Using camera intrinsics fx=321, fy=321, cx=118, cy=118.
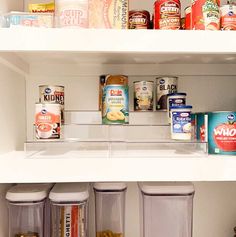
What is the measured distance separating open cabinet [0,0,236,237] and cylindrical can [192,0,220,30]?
0.06 meters

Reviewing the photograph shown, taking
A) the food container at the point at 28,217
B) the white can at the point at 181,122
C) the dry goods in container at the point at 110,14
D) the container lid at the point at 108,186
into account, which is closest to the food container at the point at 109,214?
the container lid at the point at 108,186

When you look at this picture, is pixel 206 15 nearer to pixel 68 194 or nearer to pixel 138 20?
pixel 138 20

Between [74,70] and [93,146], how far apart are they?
34 cm

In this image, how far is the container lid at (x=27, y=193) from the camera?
0.93 meters

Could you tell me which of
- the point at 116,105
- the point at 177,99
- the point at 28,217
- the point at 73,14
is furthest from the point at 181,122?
the point at 28,217

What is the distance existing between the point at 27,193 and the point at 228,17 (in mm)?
771

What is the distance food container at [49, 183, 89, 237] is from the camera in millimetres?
964

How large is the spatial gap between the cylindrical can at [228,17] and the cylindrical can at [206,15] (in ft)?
0.08

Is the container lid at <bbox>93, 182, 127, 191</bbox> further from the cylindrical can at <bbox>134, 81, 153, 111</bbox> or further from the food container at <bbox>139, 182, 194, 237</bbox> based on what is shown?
the cylindrical can at <bbox>134, 81, 153, 111</bbox>

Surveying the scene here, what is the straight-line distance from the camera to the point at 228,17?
36.2 inches

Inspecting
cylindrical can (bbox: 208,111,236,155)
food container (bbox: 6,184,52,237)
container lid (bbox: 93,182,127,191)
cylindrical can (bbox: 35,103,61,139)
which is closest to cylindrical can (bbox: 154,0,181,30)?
cylindrical can (bbox: 208,111,236,155)

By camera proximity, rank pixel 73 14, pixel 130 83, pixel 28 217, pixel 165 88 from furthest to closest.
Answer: pixel 130 83 < pixel 165 88 < pixel 28 217 < pixel 73 14

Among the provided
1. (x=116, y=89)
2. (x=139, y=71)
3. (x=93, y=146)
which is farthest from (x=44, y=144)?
(x=139, y=71)

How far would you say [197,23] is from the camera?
0.91 metres
